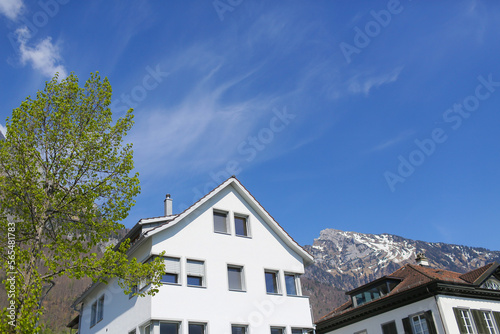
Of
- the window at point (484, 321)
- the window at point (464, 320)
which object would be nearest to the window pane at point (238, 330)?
the window at point (464, 320)

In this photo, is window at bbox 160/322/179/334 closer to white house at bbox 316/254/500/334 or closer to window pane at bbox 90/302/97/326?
window pane at bbox 90/302/97/326

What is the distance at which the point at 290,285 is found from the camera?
2828 cm

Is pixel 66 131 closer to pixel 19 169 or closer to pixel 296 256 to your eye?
pixel 19 169

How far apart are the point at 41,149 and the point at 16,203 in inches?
88.5

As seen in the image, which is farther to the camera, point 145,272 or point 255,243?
point 255,243

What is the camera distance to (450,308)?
1144 inches

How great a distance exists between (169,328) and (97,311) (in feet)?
31.6

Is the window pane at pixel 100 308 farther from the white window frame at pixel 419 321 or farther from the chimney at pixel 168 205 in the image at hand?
the white window frame at pixel 419 321

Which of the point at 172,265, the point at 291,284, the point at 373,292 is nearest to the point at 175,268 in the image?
the point at 172,265

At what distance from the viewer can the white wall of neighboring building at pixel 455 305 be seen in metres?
28.1

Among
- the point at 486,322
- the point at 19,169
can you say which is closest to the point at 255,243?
the point at 19,169

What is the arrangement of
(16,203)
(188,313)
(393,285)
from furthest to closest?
(393,285)
(188,313)
(16,203)

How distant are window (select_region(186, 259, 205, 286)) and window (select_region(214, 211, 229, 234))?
287cm

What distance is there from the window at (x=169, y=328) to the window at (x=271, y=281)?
6851 mm
